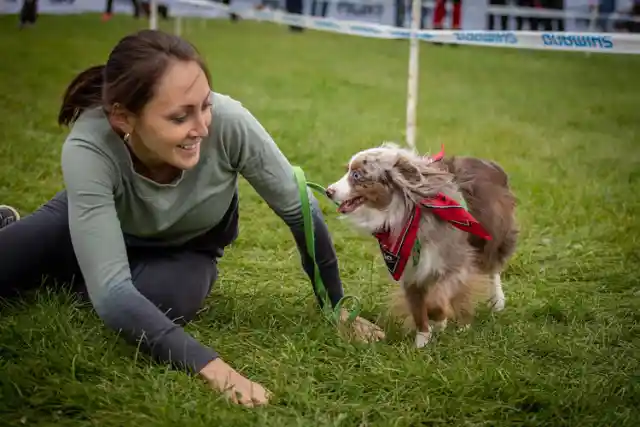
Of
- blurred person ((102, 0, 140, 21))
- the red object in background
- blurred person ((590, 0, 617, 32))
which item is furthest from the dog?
blurred person ((590, 0, 617, 32))

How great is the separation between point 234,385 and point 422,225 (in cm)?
110

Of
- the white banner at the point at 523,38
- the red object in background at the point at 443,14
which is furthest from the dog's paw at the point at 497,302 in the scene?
the red object in background at the point at 443,14

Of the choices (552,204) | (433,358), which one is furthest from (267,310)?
(552,204)

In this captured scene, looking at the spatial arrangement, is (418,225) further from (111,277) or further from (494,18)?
(494,18)

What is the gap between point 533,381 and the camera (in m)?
2.53

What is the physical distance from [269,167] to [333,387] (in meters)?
0.84

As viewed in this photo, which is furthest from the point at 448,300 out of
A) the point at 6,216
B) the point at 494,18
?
the point at 494,18

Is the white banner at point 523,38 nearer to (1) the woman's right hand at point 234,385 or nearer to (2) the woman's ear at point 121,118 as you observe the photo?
(2) the woman's ear at point 121,118

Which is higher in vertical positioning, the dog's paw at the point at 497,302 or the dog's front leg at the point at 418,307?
the dog's front leg at the point at 418,307

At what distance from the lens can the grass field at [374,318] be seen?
240 cm

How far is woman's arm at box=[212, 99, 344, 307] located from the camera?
113 inches

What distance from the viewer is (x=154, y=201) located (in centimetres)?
280

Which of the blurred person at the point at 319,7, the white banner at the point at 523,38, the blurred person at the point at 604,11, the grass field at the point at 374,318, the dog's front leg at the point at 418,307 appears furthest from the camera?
the blurred person at the point at 319,7

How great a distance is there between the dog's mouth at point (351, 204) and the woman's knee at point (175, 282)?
0.61 metres
